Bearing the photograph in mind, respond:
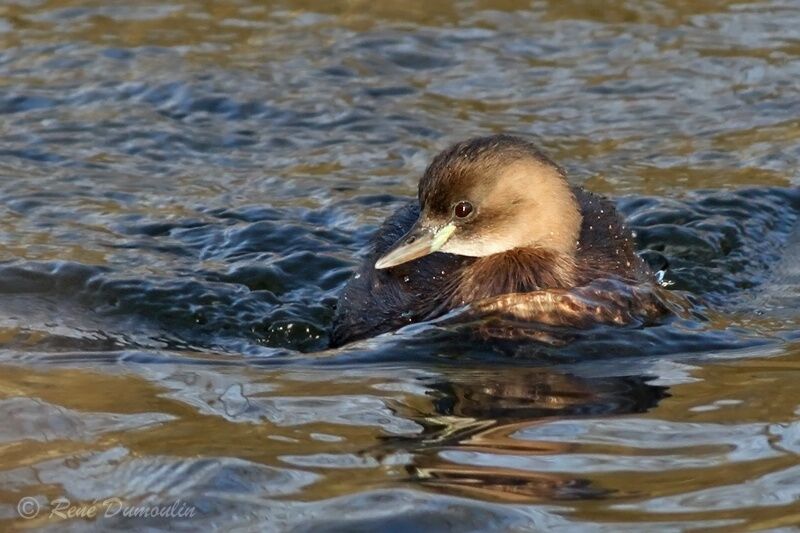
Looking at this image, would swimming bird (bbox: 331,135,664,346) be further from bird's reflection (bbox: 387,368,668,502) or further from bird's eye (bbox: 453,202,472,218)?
bird's reflection (bbox: 387,368,668,502)

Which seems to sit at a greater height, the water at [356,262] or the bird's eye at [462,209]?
the bird's eye at [462,209]

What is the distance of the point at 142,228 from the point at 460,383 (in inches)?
134

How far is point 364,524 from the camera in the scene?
4746 mm

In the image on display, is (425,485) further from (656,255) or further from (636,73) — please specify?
(636,73)

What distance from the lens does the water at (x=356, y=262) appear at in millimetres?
5105

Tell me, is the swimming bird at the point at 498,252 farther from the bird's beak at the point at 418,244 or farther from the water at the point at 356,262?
the water at the point at 356,262

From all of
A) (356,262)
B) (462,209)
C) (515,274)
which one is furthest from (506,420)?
(356,262)

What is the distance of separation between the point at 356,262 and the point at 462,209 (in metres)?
1.58

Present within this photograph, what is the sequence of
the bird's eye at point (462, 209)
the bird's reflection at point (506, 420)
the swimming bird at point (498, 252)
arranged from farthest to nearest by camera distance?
the bird's eye at point (462, 209)
the swimming bird at point (498, 252)
the bird's reflection at point (506, 420)

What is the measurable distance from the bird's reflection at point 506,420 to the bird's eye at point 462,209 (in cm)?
113

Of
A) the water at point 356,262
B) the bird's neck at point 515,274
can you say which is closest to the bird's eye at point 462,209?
the bird's neck at point 515,274

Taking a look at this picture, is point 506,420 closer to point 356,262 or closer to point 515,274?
point 515,274

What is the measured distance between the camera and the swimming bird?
281 inches

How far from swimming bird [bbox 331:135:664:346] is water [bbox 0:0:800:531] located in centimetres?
27
